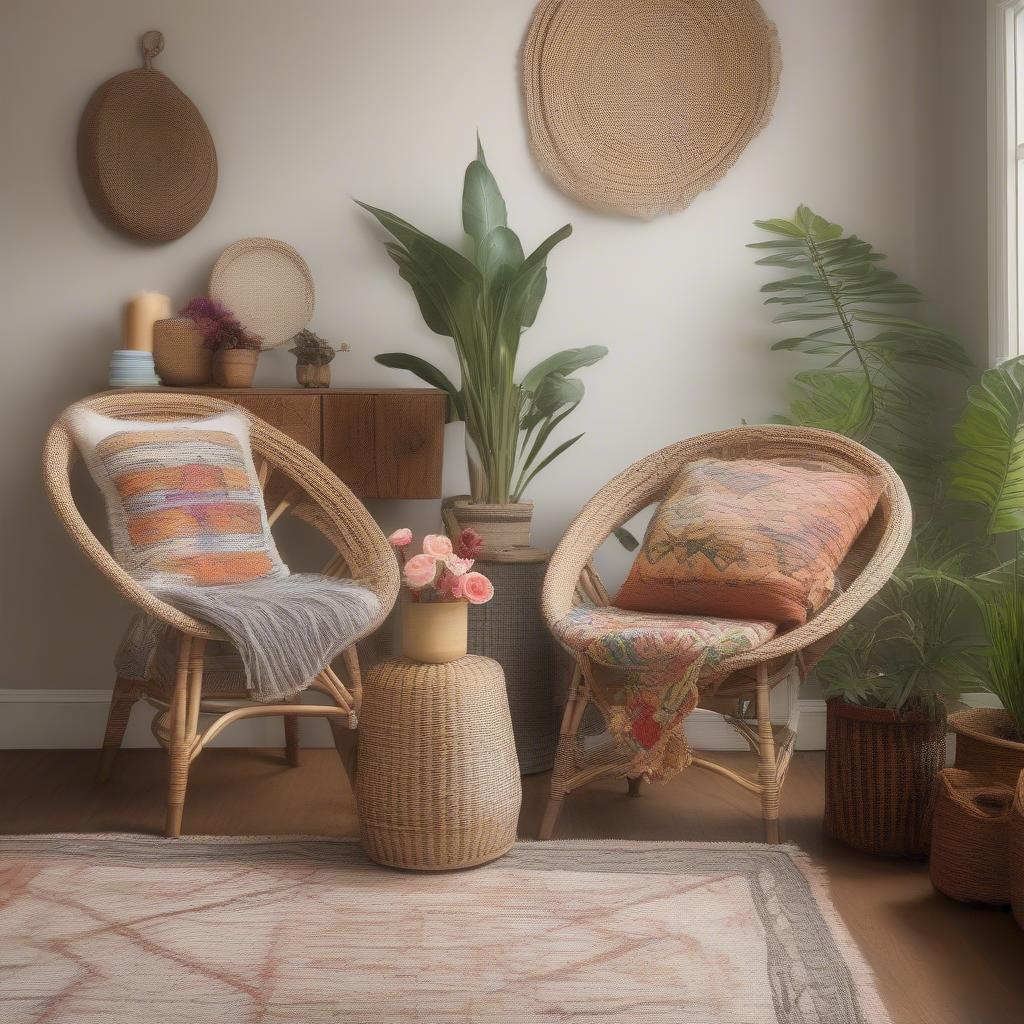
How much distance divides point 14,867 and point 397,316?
1723 mm

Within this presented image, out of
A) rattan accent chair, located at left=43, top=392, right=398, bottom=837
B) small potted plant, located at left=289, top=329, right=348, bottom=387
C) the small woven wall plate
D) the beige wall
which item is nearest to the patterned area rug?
rattan accent chair, located at left=43, top=392, right=398, bottom=837

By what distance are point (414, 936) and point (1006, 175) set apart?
7.57ft

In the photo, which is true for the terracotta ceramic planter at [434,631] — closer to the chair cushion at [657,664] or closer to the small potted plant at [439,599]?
the small potted plant at [439,599]

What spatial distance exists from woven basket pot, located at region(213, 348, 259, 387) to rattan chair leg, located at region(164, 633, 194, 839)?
0.89 m

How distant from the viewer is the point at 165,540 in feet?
8.45

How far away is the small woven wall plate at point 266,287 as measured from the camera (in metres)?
3.14

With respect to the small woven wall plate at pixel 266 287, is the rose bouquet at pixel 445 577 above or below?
below

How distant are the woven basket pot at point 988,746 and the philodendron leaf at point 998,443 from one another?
43 centimetres

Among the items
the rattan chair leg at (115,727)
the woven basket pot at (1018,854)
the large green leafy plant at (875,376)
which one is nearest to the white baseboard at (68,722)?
the rattan chair leg at (115,727)

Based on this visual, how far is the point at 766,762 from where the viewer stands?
2361 millimetres

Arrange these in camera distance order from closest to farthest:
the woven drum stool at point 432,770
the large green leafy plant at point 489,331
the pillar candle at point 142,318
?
the woven drum stool at point 432,770
the large green leafy plant at point 489,331
the pillar candle at point 142,318

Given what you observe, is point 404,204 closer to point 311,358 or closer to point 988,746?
point 311,358

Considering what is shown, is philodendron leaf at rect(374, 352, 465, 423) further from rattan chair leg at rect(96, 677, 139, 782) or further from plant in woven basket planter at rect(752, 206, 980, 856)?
rattan chair leg at rect(96, 677, 139, 782)

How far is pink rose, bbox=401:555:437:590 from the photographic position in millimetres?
2281
